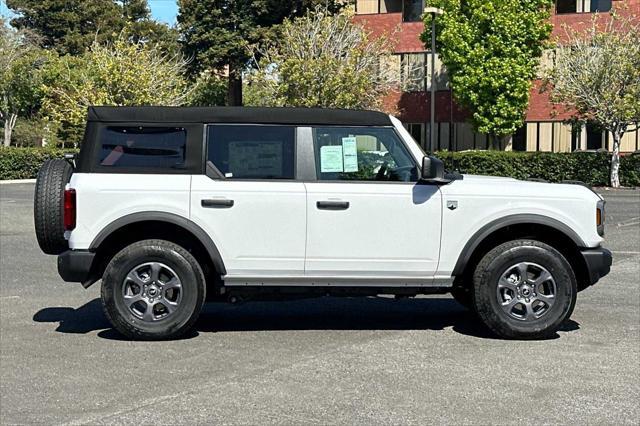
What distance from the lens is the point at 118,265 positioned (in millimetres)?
7344

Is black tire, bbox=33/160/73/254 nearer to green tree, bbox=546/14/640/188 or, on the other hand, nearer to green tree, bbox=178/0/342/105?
green tree, bbox=546/14/640/188

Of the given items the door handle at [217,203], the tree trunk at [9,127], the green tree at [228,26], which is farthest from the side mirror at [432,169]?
the tree trunk at [9,127]

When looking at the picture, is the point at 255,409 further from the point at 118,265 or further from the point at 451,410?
the point at 118,265

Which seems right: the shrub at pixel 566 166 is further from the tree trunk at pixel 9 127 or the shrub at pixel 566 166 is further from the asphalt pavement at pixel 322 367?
the tree trunk at pixel 9 127

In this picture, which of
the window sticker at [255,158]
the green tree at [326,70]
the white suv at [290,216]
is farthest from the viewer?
the green tree at [326,70]

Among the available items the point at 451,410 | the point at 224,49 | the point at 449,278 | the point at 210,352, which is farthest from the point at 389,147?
the point at 224,49

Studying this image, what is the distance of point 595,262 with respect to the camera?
7496 millimetres

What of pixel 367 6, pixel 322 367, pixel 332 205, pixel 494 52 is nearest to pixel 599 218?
pixel 332 205

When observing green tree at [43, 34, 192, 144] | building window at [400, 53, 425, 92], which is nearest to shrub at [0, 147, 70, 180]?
green tree at [43, 34, 192, 144]

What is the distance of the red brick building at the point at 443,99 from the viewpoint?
47312 millimetres

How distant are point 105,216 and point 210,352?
1.46 m

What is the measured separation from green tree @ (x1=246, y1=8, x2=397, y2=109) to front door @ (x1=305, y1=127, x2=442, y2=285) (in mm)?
28705

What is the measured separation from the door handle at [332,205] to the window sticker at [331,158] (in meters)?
0.30

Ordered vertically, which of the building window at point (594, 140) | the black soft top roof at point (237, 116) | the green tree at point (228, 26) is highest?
the green tree at point (228, 26)
